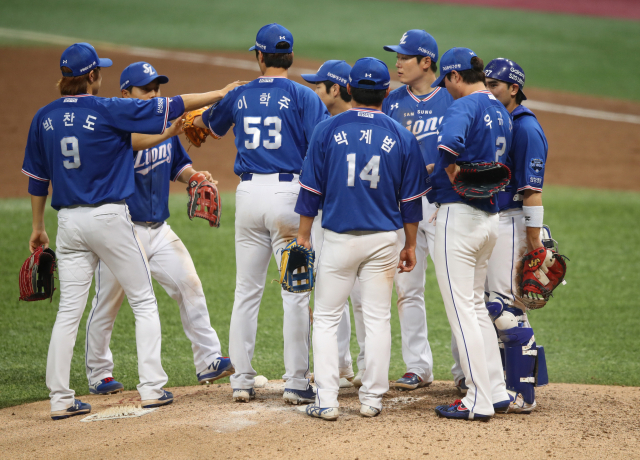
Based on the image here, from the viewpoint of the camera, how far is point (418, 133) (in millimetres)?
5012

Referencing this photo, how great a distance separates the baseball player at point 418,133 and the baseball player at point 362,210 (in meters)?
0.74

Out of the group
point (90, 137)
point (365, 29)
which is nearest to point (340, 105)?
point (90, 137)

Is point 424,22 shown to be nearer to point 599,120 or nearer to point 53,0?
point 599,120

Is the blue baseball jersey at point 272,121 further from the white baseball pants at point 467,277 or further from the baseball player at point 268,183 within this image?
the white baseball pants at point 467,277

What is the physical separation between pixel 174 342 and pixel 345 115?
311cm

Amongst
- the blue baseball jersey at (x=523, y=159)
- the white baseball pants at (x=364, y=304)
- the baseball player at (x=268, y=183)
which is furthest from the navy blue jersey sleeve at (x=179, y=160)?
the blue baseball jersey at (x=523, y=159)

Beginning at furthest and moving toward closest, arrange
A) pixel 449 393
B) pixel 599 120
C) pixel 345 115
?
pixel 599 120
pixel 449 393
pixel 345 115

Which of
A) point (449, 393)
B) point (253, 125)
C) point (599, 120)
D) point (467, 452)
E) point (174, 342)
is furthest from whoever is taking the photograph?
point (599, 120)

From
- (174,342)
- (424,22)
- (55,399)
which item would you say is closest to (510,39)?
(424,22)

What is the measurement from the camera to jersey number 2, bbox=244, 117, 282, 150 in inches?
177

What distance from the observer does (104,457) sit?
372 cm

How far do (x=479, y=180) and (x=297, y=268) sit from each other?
3.80 feet

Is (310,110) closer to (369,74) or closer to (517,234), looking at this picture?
(369,74)

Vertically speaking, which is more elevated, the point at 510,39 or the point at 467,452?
the point at 510,39
